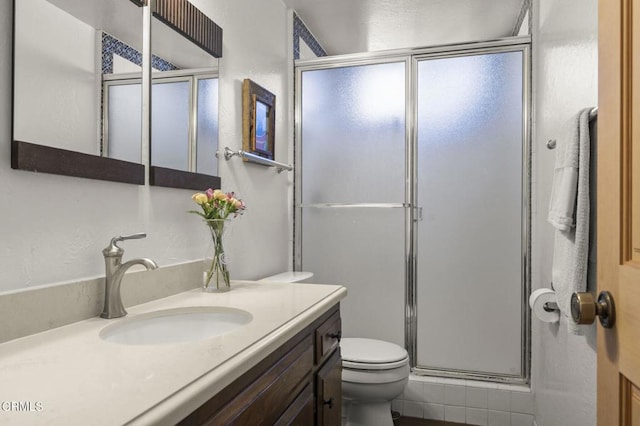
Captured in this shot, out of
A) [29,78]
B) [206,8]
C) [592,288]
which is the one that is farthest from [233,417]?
[206,8]

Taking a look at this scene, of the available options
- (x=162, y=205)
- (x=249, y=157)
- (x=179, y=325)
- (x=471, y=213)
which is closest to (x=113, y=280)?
(x=179, y=325)

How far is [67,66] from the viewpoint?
3.49 feet

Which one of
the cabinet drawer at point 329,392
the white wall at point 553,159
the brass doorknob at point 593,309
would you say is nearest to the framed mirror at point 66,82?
the cabinet drawer at point 329,392

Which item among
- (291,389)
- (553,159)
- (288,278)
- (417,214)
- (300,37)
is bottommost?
(291,389)

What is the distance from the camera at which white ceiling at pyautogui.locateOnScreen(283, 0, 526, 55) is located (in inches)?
103

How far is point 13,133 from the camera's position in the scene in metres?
0.92

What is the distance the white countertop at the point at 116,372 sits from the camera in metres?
0.56

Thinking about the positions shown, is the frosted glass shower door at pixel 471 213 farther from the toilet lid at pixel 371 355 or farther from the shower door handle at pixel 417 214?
the toilet lid at pixel 371 355

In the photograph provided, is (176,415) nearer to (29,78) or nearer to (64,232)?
(64,232)

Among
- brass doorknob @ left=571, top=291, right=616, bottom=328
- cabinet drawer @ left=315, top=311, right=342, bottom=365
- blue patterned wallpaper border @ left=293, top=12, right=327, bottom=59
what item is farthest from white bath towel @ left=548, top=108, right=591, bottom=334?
blue patterned wallpaper border @ left=293, top=12, right=327, bottom=59

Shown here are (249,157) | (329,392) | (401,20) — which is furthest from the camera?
(401,20)

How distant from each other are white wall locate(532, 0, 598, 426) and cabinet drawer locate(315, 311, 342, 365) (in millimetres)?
808

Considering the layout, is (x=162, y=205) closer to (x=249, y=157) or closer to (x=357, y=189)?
(x=249, y=157)

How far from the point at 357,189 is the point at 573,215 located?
148 centimetres
